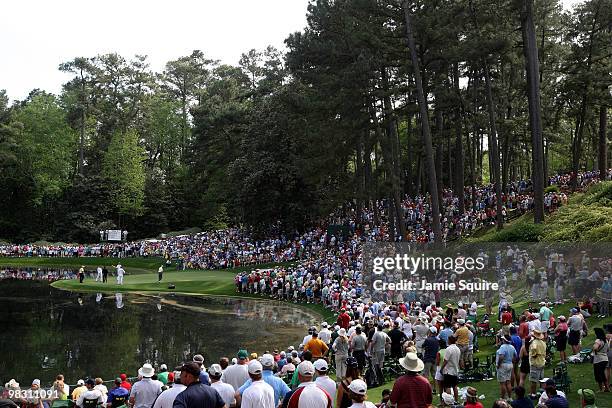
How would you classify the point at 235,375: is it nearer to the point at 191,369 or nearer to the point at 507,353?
the point at 191,369

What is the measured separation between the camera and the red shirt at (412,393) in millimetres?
7668

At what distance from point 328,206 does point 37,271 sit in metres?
28.1

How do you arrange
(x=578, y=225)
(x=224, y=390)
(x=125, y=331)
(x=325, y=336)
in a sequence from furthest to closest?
(x=125, y=331) < (x=578, y=225) < (x=325, y=336) < (x=224, y=390)

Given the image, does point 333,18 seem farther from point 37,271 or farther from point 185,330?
point 37,271

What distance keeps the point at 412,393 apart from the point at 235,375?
3693 millimetres

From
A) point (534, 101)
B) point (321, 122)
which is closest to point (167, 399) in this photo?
point (534, 101)

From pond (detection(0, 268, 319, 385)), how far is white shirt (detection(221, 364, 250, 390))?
8.63 meters

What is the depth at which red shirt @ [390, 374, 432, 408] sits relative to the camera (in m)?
7.67

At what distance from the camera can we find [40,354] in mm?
20750

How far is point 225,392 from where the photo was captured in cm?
887

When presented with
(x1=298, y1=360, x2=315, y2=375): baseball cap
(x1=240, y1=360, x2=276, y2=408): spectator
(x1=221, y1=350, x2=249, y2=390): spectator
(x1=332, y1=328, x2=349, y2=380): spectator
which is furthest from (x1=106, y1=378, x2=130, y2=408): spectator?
(x1=298, y1=360, x2=315, y2=375): baseball cap

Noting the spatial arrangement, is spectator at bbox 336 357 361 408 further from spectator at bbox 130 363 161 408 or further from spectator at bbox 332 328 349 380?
spectator at bbox 332 328 349 380

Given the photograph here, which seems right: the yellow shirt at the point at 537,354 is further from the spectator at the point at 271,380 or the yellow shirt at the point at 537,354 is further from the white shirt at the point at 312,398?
the white shirt at the point at 312,398

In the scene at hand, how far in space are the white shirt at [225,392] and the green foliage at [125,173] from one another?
65.3 m
